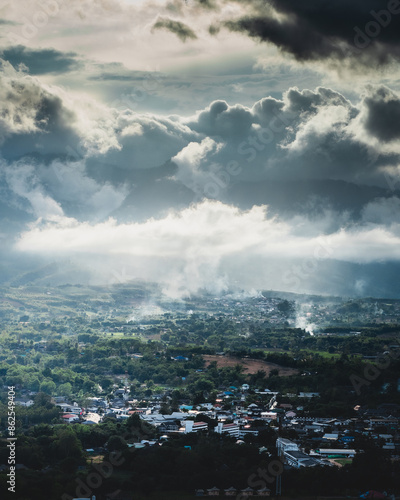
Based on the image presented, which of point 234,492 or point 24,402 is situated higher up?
point 24,402

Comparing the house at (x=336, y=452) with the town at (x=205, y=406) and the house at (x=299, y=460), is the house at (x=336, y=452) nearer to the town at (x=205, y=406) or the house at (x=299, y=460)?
the town at (x=205, y=406)

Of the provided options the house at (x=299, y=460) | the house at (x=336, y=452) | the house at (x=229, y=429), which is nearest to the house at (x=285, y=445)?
the house at (x=299, y=460)

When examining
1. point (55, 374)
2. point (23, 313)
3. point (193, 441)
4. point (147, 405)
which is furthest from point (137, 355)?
point (23, 313)

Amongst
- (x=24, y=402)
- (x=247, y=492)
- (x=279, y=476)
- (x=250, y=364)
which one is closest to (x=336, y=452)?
(x=279, y=476)
